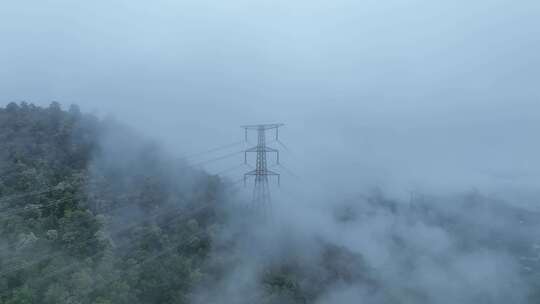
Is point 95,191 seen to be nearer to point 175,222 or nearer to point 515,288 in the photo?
point 175,222

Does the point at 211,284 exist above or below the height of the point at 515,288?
above

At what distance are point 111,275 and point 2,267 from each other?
11.7 feet

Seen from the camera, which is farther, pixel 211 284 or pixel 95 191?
pixel 95 191

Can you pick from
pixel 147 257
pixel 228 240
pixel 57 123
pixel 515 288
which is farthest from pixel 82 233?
pixel 515 288

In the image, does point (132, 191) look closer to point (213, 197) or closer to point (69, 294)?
point (213, 197)

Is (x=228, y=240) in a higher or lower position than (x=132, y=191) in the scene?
lower

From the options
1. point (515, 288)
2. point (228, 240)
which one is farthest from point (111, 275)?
point (515, 288)

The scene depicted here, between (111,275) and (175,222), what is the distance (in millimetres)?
5913

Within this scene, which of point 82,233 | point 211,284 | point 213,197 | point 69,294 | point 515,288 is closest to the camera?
point 69,294

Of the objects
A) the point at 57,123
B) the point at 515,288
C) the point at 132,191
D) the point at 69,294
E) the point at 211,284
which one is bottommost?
the point at 515,288

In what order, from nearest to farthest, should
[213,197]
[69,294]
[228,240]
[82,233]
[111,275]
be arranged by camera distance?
[69,294], [111,275], [82,233], [228,240], [213,197]

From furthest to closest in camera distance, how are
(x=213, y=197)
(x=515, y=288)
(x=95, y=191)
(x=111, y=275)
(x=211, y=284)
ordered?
(x=515, y=288), (x=213, y=197), (x=95, y=191), (x=211, y=284), (x=111, y=275)

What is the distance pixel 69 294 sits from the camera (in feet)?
56.5

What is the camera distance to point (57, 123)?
95.7 ft
